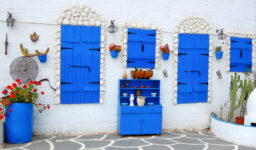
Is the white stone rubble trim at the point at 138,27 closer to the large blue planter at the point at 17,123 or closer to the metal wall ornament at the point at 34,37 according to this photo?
the metal wall ornament at the point at 34,37

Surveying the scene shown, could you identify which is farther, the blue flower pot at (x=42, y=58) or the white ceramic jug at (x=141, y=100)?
the white ceramic jug at (x=141, y=100)

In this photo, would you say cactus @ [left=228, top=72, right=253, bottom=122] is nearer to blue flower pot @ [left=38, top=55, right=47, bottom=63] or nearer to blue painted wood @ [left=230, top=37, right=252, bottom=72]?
blue painted wood @ [left=230, top=37, right=252, bottom=72]

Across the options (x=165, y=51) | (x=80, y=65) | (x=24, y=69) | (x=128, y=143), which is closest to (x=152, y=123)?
(x=128, y=143)

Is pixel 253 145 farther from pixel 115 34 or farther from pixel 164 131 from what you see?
pixel 115 34

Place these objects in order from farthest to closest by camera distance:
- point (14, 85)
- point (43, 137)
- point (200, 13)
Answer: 1. point (200, 13)
2. point (43, 137)
3. point (14, 85)

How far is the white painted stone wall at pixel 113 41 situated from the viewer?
5551 millimetres

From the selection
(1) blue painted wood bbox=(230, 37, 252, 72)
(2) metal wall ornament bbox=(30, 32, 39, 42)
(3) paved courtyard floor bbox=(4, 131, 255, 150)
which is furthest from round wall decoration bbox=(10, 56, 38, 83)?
(1) blue painted wood bbox=(230, 37, 252, 72)

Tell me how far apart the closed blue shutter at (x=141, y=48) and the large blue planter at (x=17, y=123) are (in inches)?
103

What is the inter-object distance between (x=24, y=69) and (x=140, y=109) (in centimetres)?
279

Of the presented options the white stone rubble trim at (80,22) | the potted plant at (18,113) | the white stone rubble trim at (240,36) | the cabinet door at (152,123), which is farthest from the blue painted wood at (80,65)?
the white stone rubble trim at (240,36)

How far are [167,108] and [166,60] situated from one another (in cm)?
125

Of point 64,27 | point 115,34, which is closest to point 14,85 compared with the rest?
point 64,27

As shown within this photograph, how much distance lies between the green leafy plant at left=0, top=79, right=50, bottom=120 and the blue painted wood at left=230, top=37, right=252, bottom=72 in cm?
510

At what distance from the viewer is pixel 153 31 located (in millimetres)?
6270
